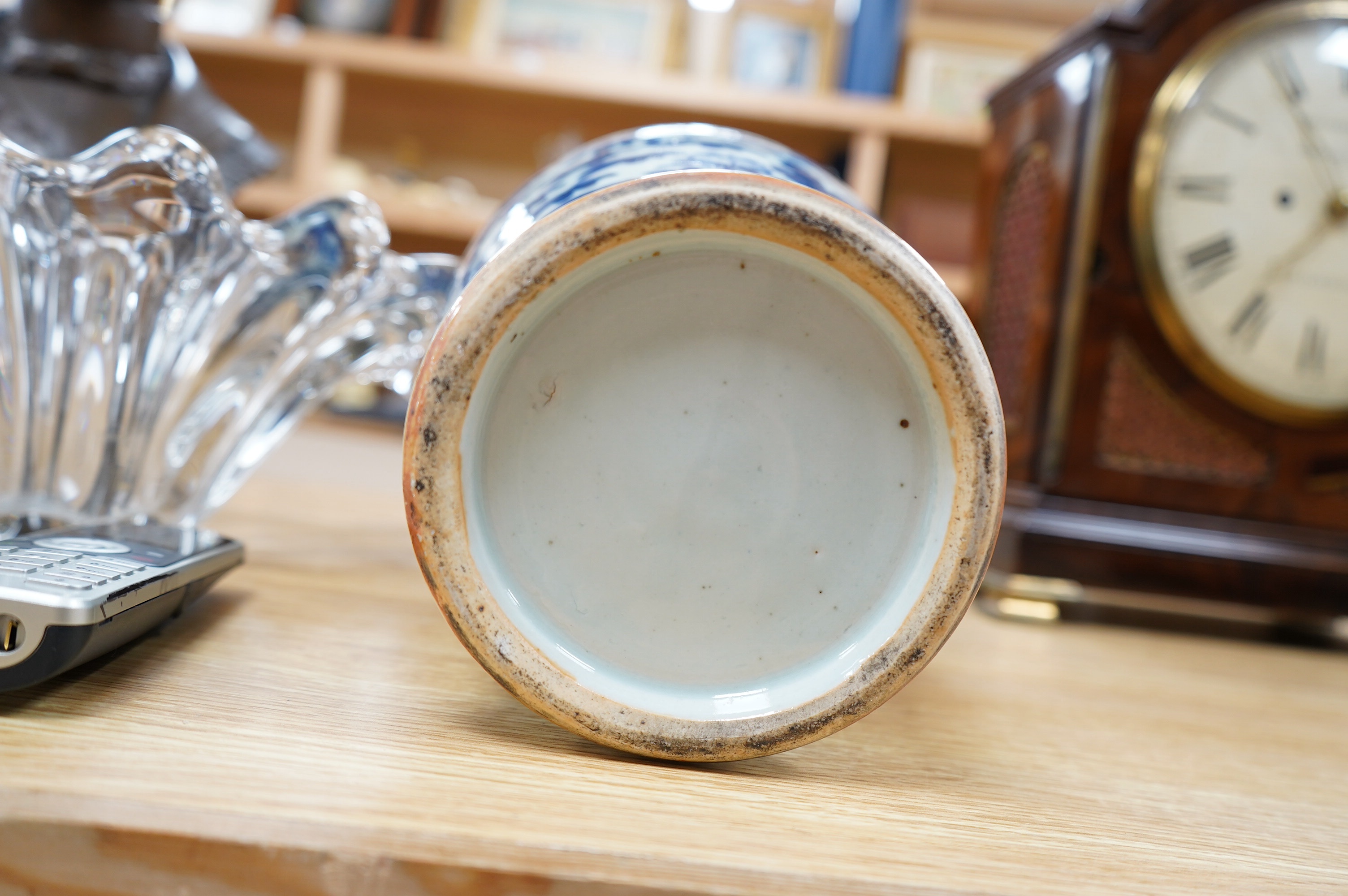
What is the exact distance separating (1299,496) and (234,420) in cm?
76

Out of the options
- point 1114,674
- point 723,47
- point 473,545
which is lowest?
point 1114,674

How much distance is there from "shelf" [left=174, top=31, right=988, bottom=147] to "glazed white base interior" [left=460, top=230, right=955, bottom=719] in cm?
141

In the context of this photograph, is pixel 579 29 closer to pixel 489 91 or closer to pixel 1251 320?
pixel 489 91

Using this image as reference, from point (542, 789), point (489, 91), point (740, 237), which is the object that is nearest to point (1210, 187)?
point (740, 237)

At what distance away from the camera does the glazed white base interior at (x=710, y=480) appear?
318mm

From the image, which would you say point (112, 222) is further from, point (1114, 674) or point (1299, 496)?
point (1299, 496)

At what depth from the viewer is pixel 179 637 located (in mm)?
401

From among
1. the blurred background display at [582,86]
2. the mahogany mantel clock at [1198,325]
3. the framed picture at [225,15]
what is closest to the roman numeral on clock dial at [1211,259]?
the mahogany mantel clock at [1198,325]

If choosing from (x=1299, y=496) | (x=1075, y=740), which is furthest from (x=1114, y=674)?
(x=1299, y=496)

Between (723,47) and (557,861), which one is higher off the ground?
(723,47)

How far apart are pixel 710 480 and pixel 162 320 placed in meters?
0.32

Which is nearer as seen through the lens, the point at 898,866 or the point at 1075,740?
the point at 898,866

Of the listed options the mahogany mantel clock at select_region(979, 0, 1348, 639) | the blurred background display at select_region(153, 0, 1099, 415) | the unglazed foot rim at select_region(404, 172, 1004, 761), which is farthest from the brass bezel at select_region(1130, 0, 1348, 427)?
the blurred background display at select_region(153, 0, 1099, 415)

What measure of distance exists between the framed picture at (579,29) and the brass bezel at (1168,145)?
1.23 m
